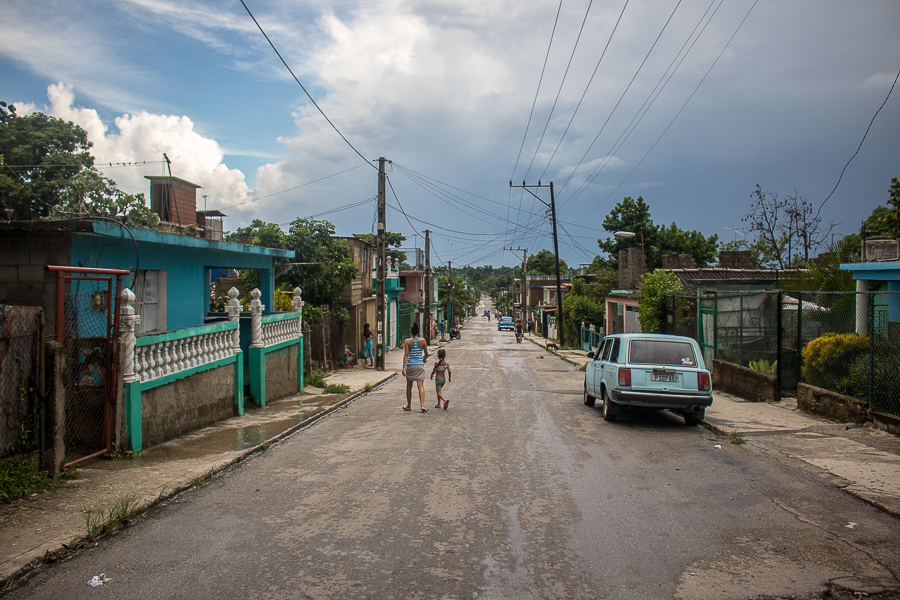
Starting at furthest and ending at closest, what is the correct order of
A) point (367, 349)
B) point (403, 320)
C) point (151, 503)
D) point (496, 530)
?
point (403, 320) < point (367, 349) < point (151, 503) < point (496, 530)

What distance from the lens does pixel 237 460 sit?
25.4ft

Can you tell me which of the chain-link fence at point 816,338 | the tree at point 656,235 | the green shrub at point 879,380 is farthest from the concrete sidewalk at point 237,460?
the tree at point 656,235

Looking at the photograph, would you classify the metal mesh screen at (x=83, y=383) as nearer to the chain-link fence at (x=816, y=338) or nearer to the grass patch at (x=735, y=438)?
the grass patch at (x=735, y=438)

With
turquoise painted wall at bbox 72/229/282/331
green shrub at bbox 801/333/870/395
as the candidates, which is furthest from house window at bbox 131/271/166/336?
green shrub at bbox 801/333/870/395

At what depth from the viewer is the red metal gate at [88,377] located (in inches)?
268

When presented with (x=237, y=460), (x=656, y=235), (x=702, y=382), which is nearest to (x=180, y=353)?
(x=237, y=460)

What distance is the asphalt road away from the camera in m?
4.12

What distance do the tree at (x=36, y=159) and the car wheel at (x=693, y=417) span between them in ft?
110

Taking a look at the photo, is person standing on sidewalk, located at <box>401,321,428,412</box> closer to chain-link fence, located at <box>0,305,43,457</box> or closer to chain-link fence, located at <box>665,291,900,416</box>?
chain-link fence, located at <box>0,305,43,457</box>

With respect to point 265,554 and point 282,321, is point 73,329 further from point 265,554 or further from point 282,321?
point 282,321

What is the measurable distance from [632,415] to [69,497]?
9388 millimetres

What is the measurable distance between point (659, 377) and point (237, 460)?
6.90 meters

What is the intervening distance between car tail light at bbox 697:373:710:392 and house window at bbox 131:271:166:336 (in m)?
9.70

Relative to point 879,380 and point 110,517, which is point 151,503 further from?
point 879,380
